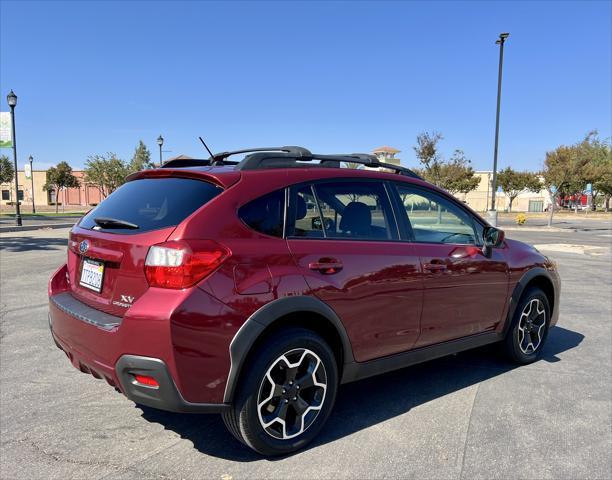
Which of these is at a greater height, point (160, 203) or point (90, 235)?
point (160, 203)

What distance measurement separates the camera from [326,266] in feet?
9.88

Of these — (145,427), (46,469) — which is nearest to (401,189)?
(145,427)

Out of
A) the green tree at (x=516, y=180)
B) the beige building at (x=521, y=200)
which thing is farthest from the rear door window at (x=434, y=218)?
the beige building at (x=521, y=200)

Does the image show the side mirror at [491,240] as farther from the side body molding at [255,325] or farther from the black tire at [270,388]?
the side body molding at [255,325]

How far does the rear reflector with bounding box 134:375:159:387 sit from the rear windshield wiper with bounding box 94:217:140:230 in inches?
33.8

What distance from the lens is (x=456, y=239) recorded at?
4.12m

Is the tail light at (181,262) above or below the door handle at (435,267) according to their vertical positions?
above

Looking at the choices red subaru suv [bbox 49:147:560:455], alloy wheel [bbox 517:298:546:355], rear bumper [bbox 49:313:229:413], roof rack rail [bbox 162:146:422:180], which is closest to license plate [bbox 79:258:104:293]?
red subaru suv [bbox 49:147:560:455]

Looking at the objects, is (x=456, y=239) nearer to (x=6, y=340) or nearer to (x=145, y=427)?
(x=145, y=427)

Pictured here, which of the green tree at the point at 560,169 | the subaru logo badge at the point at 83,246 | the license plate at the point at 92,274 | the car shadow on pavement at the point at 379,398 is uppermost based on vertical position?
the green tree at the point at 560,169

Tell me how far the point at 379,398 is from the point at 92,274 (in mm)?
2376

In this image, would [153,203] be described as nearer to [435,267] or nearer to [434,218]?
[435,267]

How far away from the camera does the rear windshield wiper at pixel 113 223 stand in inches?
114

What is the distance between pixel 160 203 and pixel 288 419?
1562 mm
